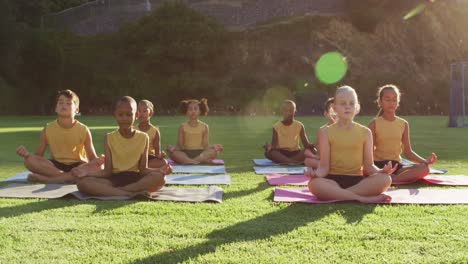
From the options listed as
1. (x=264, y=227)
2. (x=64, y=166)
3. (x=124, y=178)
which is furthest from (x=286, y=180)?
(x=264, y=227)

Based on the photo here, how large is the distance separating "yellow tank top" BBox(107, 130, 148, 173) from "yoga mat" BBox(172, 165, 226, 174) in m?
2.28

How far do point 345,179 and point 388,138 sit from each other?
1802mm

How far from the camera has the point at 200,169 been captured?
348 inches

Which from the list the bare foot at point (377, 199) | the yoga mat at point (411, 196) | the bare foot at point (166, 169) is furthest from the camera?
the bare foot at point (166, 169)

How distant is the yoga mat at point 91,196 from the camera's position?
584cm

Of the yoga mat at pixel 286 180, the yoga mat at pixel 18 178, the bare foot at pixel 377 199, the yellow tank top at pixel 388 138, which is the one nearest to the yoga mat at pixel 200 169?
the yoga mat at pixel 286 180

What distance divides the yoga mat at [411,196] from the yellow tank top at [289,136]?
3722 millimetres

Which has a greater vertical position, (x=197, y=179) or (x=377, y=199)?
→ (x=377, y=199)

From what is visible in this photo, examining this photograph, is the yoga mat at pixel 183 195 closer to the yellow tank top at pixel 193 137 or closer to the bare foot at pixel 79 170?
the bare foot at pixel 79 170

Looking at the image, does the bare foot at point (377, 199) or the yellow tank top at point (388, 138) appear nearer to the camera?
the bare foot at point (377, 199)

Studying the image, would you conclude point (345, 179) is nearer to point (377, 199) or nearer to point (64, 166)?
point (377, 199)

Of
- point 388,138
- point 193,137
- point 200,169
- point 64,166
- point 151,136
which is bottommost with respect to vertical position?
point 200,169

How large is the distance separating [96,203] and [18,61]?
33425 millimetres

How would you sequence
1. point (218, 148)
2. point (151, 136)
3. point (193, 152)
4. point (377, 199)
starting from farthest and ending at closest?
point (193, 152) < point (218, 148) < point (151, 136) < point (377, 199)
